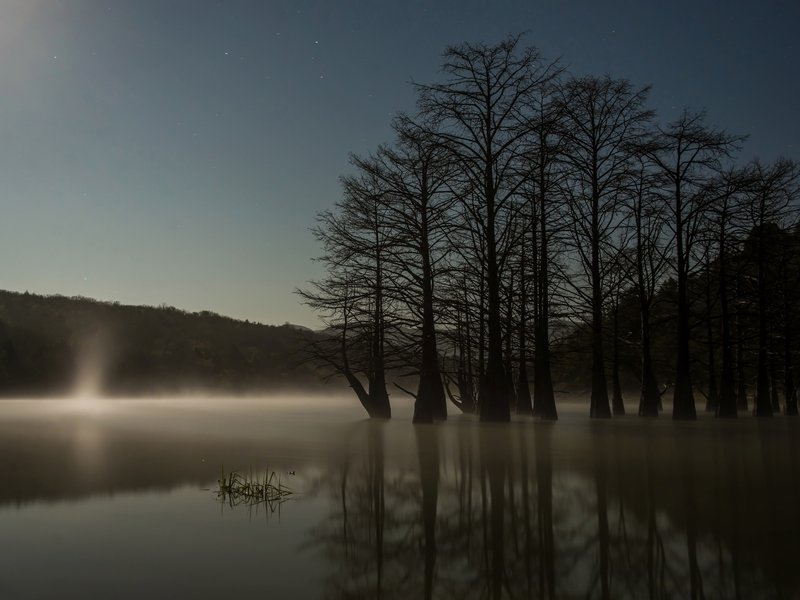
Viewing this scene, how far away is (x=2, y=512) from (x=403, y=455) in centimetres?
914

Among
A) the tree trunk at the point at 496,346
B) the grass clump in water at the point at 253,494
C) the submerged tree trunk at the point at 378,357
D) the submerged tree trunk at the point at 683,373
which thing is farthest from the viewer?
the submerged tree trunk at the point at 683,373

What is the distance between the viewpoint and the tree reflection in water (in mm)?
6414

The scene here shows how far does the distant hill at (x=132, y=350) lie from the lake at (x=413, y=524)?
68439mm

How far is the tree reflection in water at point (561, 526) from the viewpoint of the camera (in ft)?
21.0

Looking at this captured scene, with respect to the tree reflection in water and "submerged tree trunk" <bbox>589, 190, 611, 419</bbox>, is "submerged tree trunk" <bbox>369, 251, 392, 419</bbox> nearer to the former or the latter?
"submerged tree trunk" <bbox>589, 190, 611, 419</bbox>

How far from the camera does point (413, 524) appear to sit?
8.99 m

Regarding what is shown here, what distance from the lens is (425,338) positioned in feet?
90.6

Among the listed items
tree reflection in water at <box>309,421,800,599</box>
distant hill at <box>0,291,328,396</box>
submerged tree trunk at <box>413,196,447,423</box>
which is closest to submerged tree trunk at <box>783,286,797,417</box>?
submerged tree trunk at <box>413,196,447,423</box>

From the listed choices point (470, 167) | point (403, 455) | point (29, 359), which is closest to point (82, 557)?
point (403, 455)

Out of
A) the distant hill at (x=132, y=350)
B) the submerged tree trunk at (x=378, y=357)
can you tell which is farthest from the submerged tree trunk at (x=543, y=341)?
the distant hill at (x=132, y=350)

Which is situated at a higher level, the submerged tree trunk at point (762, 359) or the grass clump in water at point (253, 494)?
the submerged tree trunk at point (762, 359)

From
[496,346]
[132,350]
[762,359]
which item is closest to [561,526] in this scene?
[496,346]

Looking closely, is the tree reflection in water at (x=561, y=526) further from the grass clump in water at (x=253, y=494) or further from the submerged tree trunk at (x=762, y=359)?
the submerged tree trunk at (x=762, y=359)

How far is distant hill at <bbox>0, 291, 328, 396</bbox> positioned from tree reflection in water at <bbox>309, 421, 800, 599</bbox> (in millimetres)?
70368
